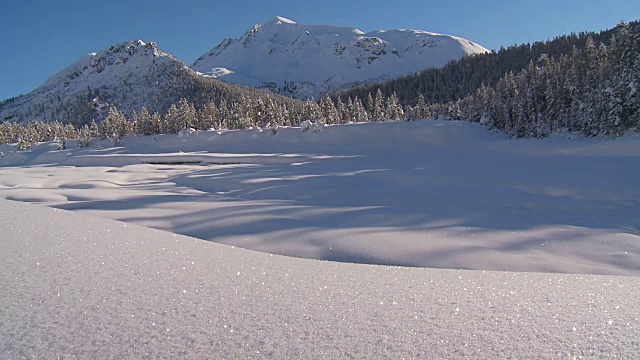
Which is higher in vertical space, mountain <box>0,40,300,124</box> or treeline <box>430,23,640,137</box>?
mountain <box>0,40,300,124</box>

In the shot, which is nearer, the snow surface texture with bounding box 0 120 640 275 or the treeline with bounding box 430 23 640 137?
the snow surface texture with bounding box 0 120 640 275

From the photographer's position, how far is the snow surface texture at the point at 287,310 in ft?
5.34

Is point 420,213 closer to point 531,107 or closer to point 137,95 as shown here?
point 531,107

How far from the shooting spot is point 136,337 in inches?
67.9

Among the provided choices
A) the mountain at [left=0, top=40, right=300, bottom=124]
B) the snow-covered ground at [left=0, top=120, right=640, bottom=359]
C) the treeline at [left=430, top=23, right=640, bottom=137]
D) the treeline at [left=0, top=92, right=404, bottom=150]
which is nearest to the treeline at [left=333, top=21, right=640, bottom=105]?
the treeline at [left=0, top=92, right=404, bottom=150]

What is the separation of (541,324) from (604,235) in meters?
4.84

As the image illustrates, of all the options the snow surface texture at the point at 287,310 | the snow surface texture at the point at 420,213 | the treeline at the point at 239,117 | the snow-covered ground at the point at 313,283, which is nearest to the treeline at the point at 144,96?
the treeline at the point at 239,117

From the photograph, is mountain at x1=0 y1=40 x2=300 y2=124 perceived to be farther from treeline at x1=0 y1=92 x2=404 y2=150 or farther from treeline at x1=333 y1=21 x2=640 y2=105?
treeline at x1=0 y1=92 x2=404 y2=150

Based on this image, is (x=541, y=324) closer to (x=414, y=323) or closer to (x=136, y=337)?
(x=414, y=323)

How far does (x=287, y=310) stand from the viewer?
2074 mm

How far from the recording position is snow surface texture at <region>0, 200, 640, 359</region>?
163 cm

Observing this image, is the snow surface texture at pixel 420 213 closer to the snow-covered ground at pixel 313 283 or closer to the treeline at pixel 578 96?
the snow-covered ground at pixel 313 283

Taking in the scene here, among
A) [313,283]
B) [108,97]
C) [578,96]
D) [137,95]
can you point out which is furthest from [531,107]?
[108,97]

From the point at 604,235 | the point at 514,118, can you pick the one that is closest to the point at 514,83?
the point at 514,118
